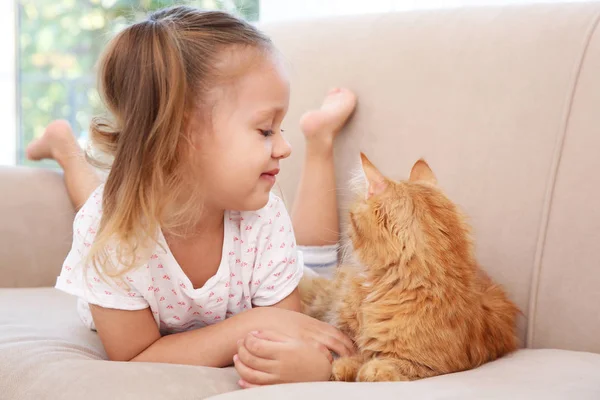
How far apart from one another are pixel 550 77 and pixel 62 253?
3.88 ft

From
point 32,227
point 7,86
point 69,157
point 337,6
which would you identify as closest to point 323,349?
point 32,227

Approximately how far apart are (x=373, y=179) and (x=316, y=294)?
0.40 meters

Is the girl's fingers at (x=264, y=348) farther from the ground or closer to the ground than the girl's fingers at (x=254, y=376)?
farther from the ground

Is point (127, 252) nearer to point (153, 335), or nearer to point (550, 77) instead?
point (153, 335)

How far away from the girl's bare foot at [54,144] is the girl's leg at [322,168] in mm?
657

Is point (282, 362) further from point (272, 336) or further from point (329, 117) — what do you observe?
point (329, 117)

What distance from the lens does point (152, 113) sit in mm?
1136

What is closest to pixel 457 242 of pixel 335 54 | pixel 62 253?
pixel 335 54

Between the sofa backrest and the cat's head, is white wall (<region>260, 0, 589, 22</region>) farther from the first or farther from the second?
the cat's head

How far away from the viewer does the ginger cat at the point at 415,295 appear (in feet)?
3.29

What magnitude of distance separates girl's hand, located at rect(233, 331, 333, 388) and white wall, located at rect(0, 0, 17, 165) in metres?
3.69

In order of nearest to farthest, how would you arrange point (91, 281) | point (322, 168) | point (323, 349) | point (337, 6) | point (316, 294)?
point (323, 349) < point (91, 281) < point (316, 294) < point (322, 168) < point (337, 6)

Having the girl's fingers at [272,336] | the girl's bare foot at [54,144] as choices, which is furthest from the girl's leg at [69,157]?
the girl's fingers at [272,336]

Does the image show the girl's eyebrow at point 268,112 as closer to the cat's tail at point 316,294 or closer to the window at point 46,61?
the cat's tail at point 316,294
